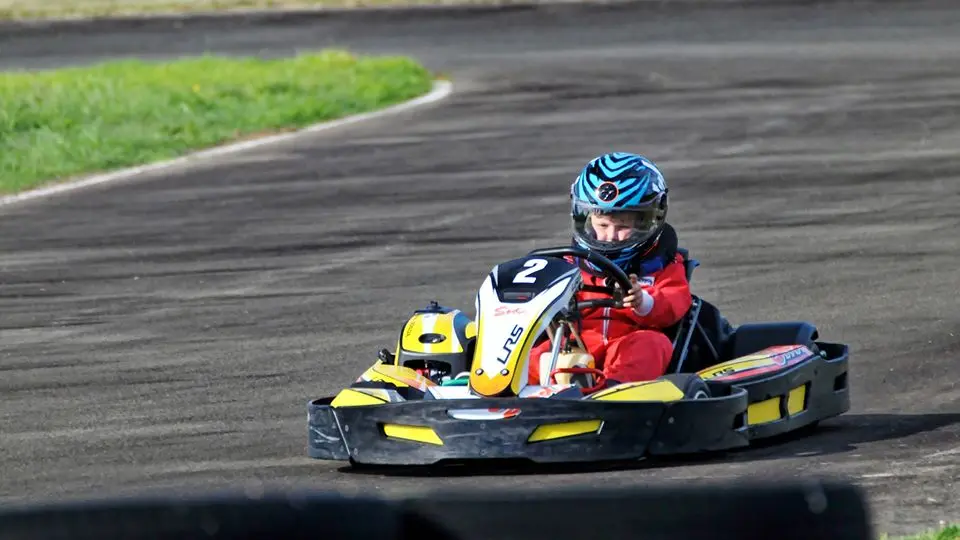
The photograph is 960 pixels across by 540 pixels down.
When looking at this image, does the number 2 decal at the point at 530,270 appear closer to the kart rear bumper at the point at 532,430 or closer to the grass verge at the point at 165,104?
the kart rear bumper at the point at 532,430

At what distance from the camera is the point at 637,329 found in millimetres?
7441

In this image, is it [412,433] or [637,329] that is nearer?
[412,433]

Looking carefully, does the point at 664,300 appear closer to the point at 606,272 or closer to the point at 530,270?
the point at 606,272

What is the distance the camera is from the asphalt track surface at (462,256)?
7207 mm

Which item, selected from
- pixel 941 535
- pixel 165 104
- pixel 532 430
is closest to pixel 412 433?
pixel 532 430

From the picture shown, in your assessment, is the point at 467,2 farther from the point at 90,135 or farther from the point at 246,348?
the point at 246,348

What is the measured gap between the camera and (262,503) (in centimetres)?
332

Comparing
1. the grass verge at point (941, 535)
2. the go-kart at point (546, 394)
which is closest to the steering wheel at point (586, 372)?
the go-kart at point (546, 394)

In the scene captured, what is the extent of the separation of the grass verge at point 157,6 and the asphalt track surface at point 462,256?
11061 millimetres

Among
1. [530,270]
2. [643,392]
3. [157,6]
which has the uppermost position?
[530,270]

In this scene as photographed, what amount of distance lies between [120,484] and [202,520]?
11.8ft

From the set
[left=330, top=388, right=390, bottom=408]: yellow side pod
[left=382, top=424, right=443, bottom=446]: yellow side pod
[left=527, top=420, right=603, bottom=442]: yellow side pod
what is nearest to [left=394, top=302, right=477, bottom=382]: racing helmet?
[left=330, top=388, right=390, bottom=408]: yellow side pod

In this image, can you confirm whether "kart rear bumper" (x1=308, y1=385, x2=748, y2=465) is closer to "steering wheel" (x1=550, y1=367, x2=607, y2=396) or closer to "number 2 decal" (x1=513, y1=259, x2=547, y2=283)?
"steering wheel" (x1=550, y1=367, x2=607, y2=396)

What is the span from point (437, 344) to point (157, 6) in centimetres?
3314
